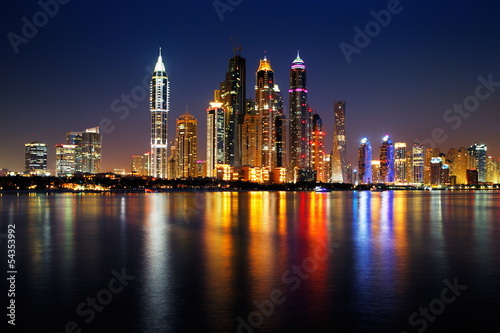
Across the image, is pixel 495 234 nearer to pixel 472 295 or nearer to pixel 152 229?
pixel 472 295

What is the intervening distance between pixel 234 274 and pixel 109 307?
7449 mm

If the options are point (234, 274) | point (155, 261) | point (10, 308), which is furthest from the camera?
point (155, 261)

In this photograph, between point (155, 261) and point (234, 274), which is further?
point (155, 261)

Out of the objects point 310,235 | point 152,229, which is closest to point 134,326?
point 310,235

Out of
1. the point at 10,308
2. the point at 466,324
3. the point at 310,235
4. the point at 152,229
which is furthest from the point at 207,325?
the point at 152,229

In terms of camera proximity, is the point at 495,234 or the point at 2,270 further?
the point at 495,234

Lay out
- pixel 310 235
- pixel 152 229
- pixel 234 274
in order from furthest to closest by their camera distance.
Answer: pixel 152 229 → pixel 310 235 → pixel 234 274

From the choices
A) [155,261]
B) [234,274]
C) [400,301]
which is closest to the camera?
[400,301]

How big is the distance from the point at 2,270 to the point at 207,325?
48.3 ft

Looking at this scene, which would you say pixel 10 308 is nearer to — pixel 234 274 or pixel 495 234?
pixel 234 274

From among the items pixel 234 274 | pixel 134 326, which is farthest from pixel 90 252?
pixel 134 326

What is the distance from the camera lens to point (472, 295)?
18719mm

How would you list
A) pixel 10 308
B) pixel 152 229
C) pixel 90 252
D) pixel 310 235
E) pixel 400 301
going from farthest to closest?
pixel 152 229
pixel 310 235
pixel 90 252
pixel 400 301
pixel 10 308

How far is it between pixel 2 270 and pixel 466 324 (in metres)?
22.1
